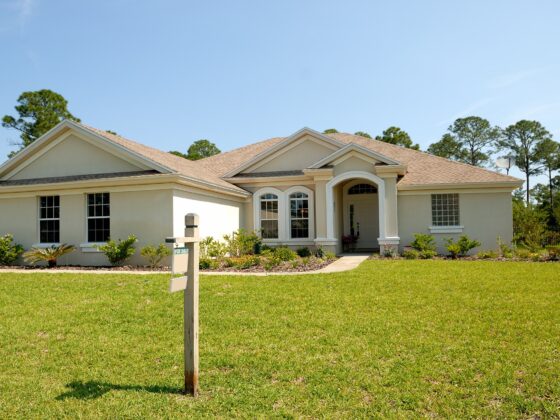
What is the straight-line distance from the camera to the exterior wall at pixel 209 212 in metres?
15.5

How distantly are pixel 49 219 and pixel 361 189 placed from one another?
14.5 meters

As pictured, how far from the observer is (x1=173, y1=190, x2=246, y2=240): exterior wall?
15492 mm

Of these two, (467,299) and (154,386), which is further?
(467,299)

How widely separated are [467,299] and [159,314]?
6.06 meters

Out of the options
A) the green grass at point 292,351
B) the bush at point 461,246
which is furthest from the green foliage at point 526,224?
the green grass at point 292,351

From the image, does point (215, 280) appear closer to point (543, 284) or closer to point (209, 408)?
point (209, 408)

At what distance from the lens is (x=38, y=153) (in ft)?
58.1

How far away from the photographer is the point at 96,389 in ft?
16.2

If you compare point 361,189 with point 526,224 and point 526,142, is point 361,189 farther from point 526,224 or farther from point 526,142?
point 526,142

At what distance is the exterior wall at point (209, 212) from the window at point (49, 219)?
5.23 meters

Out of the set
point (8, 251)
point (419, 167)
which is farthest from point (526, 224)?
Result: point (8, 251)

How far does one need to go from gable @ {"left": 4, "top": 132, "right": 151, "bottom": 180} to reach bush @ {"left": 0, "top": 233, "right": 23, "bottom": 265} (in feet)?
9.25

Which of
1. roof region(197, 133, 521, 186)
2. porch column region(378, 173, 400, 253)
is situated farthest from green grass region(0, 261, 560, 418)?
roof region(197, 133, 521, 186)

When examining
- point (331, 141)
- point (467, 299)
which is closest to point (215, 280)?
point (467, 299)
